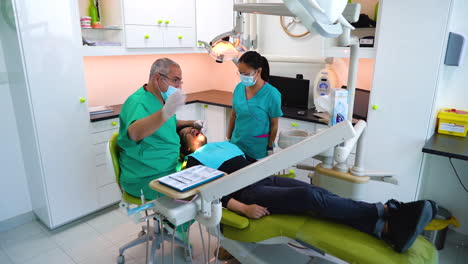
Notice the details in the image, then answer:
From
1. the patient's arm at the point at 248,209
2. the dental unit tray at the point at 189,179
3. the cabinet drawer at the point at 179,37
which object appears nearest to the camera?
the dental unit tray at the point at 189,179

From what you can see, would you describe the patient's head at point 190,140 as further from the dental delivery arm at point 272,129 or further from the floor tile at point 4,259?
the floor tile at point 4,259

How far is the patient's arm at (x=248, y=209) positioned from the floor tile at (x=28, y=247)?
1604 mm

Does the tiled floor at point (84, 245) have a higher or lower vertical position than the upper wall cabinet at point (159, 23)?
lower

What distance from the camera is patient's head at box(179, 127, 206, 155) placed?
7.06 feet

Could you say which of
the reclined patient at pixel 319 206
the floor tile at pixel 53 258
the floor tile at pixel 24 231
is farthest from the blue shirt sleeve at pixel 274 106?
the floor tile at pixel 24 231

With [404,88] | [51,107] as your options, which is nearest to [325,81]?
[404,88]

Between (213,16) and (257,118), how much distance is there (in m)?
1.81

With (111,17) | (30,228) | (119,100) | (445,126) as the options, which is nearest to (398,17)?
(445,126)

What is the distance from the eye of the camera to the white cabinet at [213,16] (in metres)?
3.50

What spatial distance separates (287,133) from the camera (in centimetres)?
159

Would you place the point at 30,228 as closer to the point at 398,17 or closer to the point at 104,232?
the point at 104,232

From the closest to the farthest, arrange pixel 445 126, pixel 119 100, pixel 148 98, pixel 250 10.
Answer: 1. pixel 250 10
2. pixel 148 98
3. pixel 445 126
4. pixel 119 100

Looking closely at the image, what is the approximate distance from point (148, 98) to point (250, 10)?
0.77 metres

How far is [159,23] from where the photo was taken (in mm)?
3172
